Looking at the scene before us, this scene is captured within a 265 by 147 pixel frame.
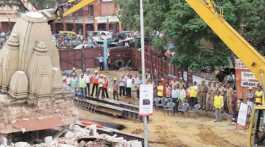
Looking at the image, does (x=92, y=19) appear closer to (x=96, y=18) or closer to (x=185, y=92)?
(x=96, y=18)

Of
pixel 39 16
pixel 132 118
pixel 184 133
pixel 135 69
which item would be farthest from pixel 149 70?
pixel 39 16

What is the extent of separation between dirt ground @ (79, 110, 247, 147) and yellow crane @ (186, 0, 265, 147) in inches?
208

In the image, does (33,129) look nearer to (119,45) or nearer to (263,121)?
(263,121)

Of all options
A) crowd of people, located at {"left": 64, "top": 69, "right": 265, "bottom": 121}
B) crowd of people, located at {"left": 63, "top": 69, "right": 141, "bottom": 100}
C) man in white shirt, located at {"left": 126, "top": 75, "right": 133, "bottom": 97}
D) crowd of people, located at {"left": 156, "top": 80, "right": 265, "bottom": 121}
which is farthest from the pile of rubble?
man in white shirt, located at {"left": 126, "top": 75, "right": 133, "bottom": 97}

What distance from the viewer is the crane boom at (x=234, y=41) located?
18609 mm

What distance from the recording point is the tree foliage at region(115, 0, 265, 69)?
30781mm

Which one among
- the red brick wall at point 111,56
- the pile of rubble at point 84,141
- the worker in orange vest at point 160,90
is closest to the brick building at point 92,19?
the red brick wall at point 111,56

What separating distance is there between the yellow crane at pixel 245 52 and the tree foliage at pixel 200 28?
33.7 feet

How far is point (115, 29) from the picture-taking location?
74062mm

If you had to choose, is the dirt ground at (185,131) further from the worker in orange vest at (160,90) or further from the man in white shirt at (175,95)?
the worker in orange vest at (160,90)

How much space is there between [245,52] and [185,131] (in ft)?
24.1

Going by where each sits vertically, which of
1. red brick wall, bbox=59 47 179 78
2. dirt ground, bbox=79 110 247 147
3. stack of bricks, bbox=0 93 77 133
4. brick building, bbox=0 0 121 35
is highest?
brick building, bbox=0 0 121 35

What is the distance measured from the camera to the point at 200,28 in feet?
101

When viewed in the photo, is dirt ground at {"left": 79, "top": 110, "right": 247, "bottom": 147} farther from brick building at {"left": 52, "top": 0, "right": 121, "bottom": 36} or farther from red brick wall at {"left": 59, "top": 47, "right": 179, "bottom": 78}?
brick building at {"left": 52, "top": 0, "right": 121, "bottom": 36}
